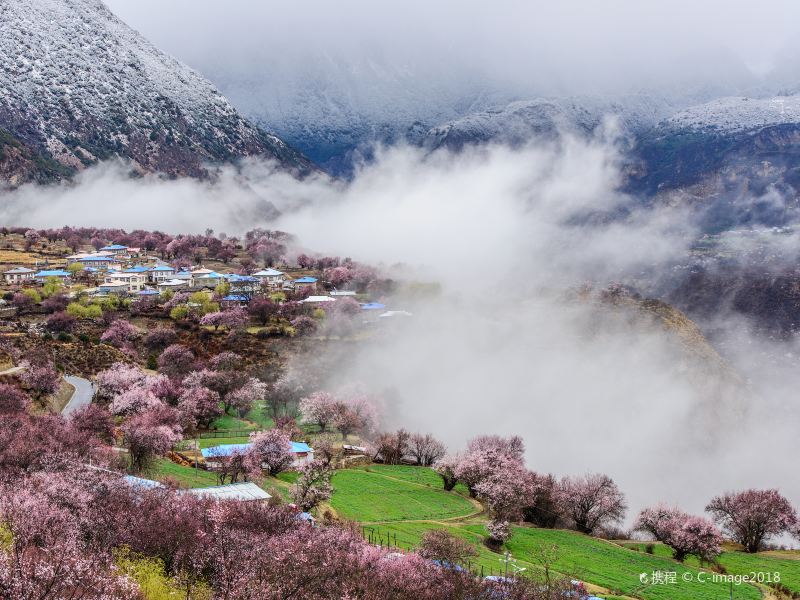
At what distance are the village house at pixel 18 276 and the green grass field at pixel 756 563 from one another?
97380mm

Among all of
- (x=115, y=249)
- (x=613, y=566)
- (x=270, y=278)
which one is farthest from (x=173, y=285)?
(x=613, y=566)

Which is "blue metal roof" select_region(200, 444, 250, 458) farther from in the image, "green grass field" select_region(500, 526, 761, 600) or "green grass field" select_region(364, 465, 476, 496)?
"green grass field" select_region(500, 526, 761, 600)

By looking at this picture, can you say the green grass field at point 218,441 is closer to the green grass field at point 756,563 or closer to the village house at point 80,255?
the green grass field at point 756,563

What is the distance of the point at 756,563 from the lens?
143ft

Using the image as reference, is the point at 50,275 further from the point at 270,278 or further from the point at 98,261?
the point at 270,278

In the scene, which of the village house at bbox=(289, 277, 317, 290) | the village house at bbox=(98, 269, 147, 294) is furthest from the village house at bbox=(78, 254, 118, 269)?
the village house at bbox=(289, 277, 317, 290)

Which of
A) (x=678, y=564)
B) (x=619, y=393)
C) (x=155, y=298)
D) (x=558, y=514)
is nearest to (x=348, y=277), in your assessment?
(x=155, y=298)

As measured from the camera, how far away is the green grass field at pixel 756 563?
4012cm

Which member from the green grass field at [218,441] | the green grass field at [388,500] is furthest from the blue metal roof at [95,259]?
the green grass field at [388,500]

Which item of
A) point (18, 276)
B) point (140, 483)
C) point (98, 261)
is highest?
point (98, 261)

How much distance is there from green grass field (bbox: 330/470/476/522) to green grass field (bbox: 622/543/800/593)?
41.5 ft

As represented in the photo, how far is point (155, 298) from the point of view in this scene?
103 meters

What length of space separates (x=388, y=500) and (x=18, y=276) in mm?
85490

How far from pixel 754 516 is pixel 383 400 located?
130ft
